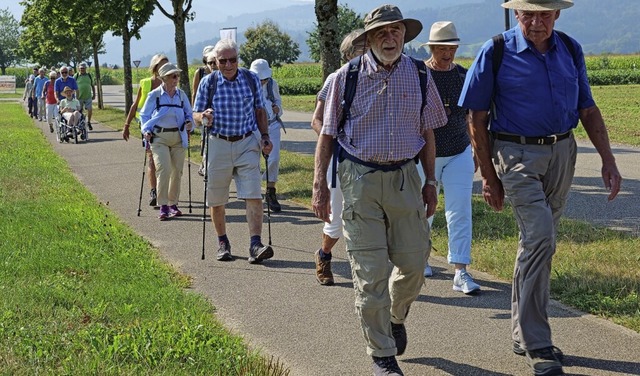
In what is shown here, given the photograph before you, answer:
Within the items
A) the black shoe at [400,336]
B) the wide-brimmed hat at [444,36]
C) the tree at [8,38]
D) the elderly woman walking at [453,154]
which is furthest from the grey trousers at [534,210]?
the tree at [8,38]

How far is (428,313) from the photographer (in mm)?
7125

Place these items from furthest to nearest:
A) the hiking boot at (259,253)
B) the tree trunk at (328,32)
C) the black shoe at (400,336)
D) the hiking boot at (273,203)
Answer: the tree trunk at (328,32) < the hiking boot at (273,203) < the hiking boot at (259,253) < the black shoe at (400,336)

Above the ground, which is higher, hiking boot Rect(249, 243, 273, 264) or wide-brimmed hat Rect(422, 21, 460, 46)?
wide-brimmed hat Rect(422, 21, 460, 46)

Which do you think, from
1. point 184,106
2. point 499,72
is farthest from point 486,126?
point 184,106

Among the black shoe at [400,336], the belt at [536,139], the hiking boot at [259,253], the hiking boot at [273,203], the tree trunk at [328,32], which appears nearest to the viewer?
the belt at [536,139]

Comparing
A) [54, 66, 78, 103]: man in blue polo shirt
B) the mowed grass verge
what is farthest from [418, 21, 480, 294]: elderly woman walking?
[54, 66, 78, 103]: man in blue polo shirt

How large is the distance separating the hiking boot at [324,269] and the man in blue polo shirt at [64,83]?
19.4m

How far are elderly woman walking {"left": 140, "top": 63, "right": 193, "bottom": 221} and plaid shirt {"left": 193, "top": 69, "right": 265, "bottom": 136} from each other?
2.84 m

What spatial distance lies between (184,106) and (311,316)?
231 inches

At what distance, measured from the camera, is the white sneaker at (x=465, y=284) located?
7.66 meters

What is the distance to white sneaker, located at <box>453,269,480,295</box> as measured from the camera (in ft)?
25.1

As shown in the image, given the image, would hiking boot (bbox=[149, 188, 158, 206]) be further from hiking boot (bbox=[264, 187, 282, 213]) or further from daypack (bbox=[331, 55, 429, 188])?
daypack (bbox=[331, 55, 429, 188])

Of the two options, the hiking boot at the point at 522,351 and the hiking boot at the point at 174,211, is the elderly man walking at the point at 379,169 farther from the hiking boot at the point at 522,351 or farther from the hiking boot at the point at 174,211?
the hiking boot at the point at 174,211

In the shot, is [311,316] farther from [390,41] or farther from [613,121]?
[613,121]
